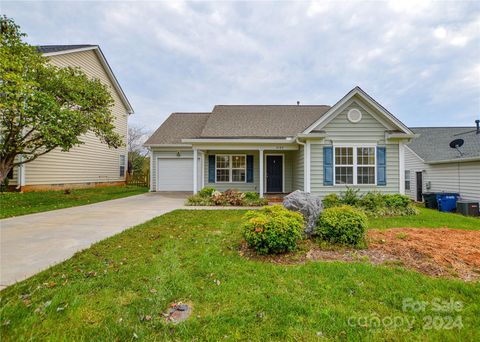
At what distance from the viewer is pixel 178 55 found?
52.7 feet

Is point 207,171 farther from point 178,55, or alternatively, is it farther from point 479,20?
point 479,20

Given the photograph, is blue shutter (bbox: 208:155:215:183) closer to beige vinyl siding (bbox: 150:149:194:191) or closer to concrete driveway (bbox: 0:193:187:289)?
beige vinyl siding (bbox: 150:149:194:191)

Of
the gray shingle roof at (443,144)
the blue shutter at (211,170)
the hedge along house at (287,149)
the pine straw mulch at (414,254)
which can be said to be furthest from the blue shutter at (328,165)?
the blue shutter at (211,170)

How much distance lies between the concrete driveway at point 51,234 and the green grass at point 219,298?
45 centimetres

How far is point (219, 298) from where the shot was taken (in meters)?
2.62

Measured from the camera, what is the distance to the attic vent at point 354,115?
9023 mm

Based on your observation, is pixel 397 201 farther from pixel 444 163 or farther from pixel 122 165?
pixel 122 165

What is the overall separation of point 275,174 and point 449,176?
922 cm

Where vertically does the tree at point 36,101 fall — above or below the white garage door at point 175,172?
above

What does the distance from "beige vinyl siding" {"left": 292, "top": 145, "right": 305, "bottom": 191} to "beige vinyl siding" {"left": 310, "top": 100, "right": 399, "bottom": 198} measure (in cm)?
110

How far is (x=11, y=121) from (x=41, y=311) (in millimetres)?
9070

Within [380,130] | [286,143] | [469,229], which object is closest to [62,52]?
[286,143]

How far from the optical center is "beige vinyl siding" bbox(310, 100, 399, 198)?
9070mm

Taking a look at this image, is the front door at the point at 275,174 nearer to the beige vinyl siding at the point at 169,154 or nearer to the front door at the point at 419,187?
the beige vinyl siding at the point at 169,154
